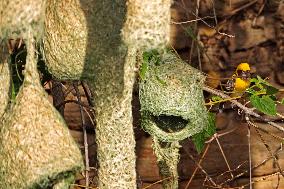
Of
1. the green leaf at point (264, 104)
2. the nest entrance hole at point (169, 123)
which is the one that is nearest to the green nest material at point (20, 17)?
the nest entrance hole at point (169, 123)

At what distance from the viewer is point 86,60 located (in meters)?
1.02

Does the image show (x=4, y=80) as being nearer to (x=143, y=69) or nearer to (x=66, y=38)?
(x=66, y=38)

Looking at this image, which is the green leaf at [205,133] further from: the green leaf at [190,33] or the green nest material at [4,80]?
the green nest material at [4,80]

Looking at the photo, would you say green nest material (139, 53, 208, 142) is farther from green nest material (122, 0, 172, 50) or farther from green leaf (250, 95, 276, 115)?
green nest material (122, 0, 172, 50)

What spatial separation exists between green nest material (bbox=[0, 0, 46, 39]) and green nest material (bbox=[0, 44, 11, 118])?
0.12m

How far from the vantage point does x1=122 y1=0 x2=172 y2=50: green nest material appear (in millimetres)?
768

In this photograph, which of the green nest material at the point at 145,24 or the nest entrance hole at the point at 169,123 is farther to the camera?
the nest entrance hole at the point at 169,123

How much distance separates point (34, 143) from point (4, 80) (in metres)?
0.13

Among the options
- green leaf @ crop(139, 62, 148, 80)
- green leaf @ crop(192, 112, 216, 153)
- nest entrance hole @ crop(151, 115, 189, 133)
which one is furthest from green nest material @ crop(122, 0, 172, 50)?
green leaf @ crop(192, 112, 216, 153)

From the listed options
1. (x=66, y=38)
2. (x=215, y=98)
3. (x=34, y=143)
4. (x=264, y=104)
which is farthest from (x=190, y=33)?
(x=34, y=143)

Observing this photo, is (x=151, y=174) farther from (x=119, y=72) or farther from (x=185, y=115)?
(x=119, y=72)

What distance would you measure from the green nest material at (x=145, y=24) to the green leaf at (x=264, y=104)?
0.81 meters

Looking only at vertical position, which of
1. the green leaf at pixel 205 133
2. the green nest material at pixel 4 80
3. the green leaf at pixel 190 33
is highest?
the green leaf at pixel 190 33

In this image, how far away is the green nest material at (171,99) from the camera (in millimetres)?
A: 1465
